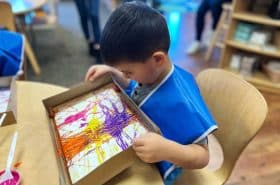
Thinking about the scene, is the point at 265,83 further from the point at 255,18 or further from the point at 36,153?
the point at 36,153

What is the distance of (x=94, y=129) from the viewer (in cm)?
67

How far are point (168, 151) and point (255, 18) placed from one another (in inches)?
74.7

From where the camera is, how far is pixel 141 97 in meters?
0.78

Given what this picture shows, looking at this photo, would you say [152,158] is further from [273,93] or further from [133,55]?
[273,93]

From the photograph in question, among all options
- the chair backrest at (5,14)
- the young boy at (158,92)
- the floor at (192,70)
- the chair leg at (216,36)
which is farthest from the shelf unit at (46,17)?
the young boy at (158,92)

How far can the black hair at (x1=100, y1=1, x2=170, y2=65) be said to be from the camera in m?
0.65

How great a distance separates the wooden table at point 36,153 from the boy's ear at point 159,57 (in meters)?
0.26

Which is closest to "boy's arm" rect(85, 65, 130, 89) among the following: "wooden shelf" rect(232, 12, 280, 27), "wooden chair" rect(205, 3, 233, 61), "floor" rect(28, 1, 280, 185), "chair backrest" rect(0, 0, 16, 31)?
"floor" rect(28, 1, 280, 185)

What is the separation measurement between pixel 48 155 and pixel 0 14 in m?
1.50

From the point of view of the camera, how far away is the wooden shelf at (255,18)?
2121 millimetres

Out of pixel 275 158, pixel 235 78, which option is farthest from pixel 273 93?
pixel 235 78

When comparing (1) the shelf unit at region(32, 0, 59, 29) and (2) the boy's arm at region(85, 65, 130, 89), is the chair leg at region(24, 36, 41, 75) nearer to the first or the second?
(1) the shelf unit at region(32, 0, 59, 29)

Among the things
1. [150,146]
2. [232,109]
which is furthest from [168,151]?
[232,109]

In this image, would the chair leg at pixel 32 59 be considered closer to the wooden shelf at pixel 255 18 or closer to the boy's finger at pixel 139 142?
the wooden shelf at pixel 255 18
